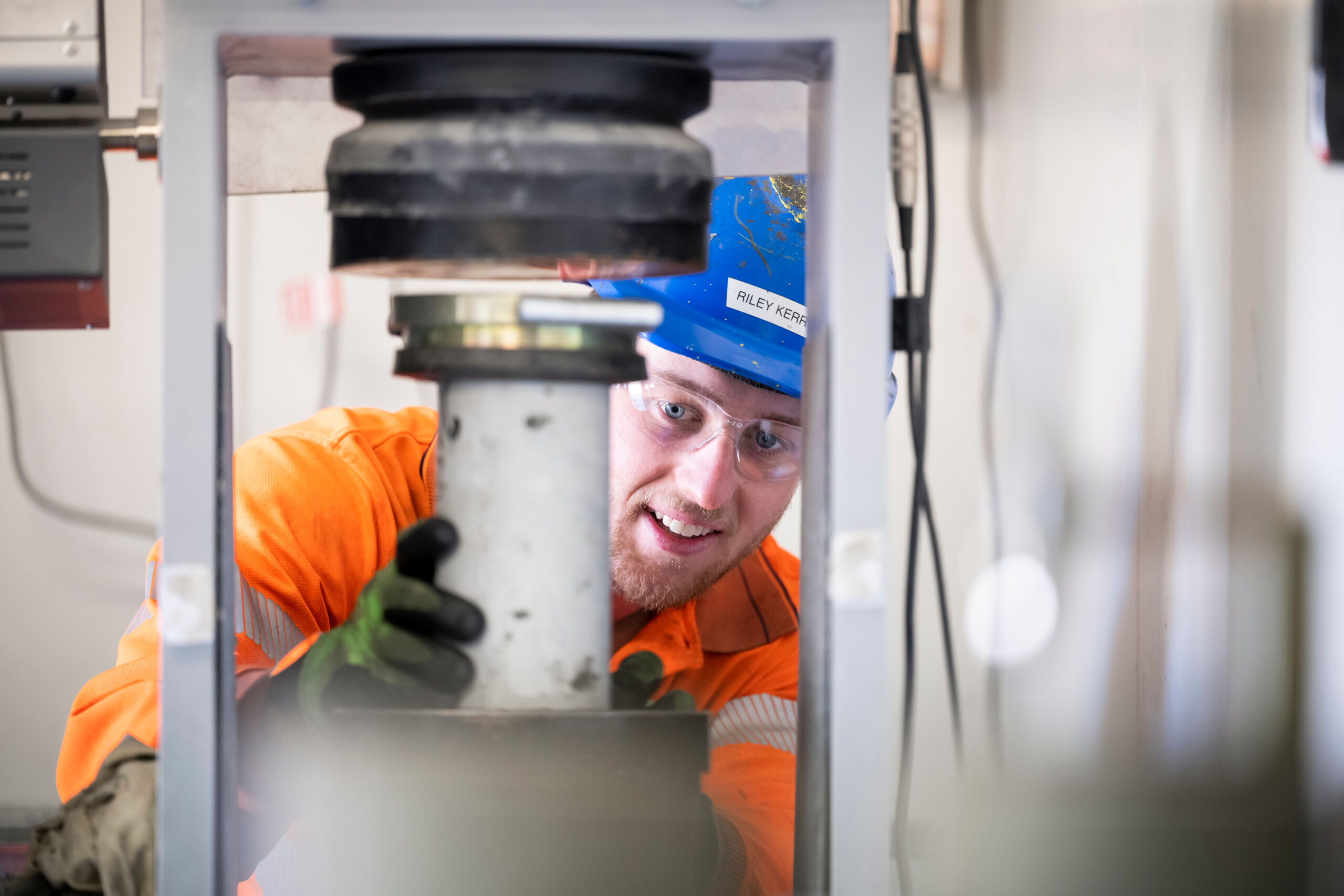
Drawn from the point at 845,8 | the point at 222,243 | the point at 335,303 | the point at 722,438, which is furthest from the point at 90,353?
the point at 845,8

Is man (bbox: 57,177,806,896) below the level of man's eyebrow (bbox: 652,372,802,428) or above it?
below

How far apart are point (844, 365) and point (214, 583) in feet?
1.21

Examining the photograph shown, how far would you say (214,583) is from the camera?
1.82ft

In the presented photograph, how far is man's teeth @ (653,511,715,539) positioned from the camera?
1442 mm

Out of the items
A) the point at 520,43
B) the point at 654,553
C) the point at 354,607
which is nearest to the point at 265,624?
the point at 354,607

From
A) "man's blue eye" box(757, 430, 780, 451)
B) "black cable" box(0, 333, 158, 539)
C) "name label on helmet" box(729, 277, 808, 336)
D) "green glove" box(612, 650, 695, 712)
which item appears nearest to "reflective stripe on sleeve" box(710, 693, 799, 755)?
"man's blue eye" box(757, 430, 780, 451)

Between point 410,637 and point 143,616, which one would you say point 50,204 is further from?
point 143,616

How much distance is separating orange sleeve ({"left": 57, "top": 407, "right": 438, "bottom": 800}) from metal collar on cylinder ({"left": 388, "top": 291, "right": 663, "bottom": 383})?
601 millimetres

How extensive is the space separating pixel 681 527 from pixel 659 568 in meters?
0.08

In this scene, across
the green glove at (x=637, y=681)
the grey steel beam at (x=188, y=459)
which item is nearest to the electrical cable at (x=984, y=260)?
the green glove at (x=637, y=681)

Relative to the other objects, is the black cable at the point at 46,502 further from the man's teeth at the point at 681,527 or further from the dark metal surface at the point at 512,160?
the dark metal surface at the point at 512,160

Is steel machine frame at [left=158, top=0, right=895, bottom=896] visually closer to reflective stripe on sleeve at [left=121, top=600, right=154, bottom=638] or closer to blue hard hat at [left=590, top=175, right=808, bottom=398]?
blue hard hat at [left=590, top=175, right=808, bottom=398]

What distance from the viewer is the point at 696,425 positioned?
1364 mm

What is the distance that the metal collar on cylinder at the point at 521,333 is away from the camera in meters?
0.57
